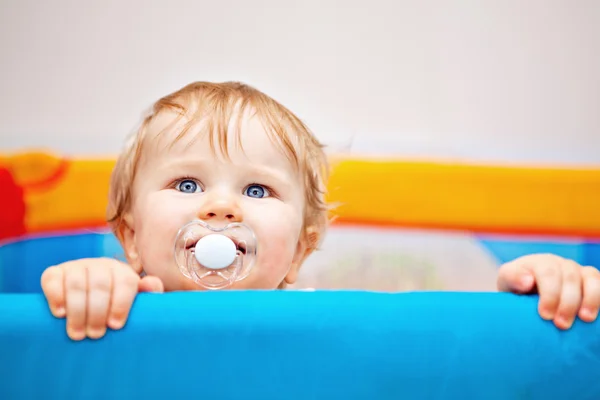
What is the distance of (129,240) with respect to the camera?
2.81ft

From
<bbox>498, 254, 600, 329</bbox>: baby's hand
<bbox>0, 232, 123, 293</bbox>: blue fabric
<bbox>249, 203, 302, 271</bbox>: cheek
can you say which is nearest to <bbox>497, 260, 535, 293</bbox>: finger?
<bbox>498, 254, 600, 329</bbox>: baby's hand

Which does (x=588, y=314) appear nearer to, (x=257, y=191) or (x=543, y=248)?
(x=257, y=191)

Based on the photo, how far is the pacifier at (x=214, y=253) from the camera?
0.69 m

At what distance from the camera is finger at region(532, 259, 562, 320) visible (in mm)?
537

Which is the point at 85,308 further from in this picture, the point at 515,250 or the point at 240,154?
the point at 515,250

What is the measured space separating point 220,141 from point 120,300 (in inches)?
12.2

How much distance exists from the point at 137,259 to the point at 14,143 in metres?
0.72

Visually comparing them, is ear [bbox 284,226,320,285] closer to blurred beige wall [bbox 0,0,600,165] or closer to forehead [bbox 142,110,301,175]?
forehead [bbox 142,110,301,175]

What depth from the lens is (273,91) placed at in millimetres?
1369

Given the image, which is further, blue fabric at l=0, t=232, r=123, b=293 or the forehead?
blue fabric at l=0, t=232, r=123, b=293

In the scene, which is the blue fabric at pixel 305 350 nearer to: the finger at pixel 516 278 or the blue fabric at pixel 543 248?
the finger at pixel 516 278

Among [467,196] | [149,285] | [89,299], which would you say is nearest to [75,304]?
[89,299]

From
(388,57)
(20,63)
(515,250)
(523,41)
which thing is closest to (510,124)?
(523,41)

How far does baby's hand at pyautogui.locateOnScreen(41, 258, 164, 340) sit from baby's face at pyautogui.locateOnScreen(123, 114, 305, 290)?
219 mm
